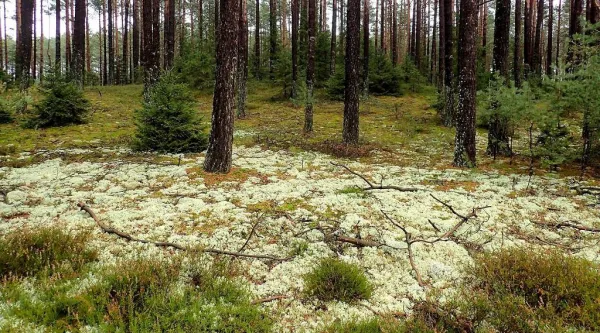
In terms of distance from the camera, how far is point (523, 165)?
860 centimetres

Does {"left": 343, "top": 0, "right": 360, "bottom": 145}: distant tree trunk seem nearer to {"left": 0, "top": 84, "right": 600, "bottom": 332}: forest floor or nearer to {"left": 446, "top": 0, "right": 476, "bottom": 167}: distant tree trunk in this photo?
{"left": 0, "top": 84, "right": 600, "bottom": 332}: forest floor

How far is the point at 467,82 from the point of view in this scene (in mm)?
8047

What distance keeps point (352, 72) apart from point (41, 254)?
9769 millimetres

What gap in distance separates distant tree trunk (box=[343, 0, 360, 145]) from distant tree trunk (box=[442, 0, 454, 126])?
4.83m

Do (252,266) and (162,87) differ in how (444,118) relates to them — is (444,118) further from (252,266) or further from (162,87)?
(252,266)

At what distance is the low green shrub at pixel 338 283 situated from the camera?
10.7 ft

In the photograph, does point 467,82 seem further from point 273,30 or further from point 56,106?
point 273,30

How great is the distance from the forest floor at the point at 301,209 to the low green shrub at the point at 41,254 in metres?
0.24

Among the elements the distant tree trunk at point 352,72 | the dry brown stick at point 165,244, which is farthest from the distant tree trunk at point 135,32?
the dry brown stick at point 165,244

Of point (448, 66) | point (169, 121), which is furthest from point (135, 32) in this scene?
point (448, 66)

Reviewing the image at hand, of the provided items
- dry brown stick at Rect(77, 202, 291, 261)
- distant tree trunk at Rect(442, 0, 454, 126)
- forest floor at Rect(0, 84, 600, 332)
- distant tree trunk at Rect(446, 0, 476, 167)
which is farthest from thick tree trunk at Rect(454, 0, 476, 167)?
dry brown stick at Rect(77, 202, 291, 261)

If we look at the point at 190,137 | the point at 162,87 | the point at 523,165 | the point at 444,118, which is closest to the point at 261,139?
the point at 190,137

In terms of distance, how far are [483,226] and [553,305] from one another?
1.93 m

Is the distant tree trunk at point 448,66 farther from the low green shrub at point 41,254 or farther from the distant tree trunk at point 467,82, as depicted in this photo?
the low green shrub at point 41,254
